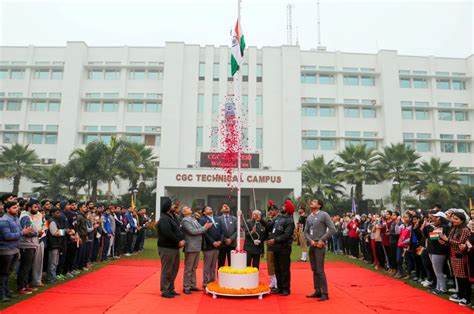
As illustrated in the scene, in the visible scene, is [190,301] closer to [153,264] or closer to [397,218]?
[153,264]

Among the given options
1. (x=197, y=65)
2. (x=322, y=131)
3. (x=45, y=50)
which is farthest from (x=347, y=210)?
(x=45, y=50)

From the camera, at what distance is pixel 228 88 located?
3241 centimetres

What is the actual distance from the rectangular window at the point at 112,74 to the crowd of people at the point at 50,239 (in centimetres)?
2501

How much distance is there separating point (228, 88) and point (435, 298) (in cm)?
2768

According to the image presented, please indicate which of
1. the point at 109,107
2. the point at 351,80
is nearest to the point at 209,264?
the point at 109,107

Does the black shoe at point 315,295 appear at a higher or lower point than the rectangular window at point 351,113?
lower

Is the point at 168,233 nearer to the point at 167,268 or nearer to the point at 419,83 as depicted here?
the point at 167,268

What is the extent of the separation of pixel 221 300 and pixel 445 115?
36.4 m

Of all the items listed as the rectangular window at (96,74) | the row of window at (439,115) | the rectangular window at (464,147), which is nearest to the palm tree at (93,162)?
the rectangular window at (96,74)

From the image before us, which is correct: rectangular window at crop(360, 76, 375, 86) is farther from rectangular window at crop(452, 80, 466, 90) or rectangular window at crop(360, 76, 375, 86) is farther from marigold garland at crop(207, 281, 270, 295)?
marigold garland at crop(207, 281, 270, 295)

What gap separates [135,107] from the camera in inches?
1331

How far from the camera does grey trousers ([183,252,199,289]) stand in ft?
22.3

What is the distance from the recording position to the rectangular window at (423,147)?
34094mm

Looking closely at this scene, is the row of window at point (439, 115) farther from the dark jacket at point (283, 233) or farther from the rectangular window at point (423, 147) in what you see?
the dark jacket at point (283, 233)
